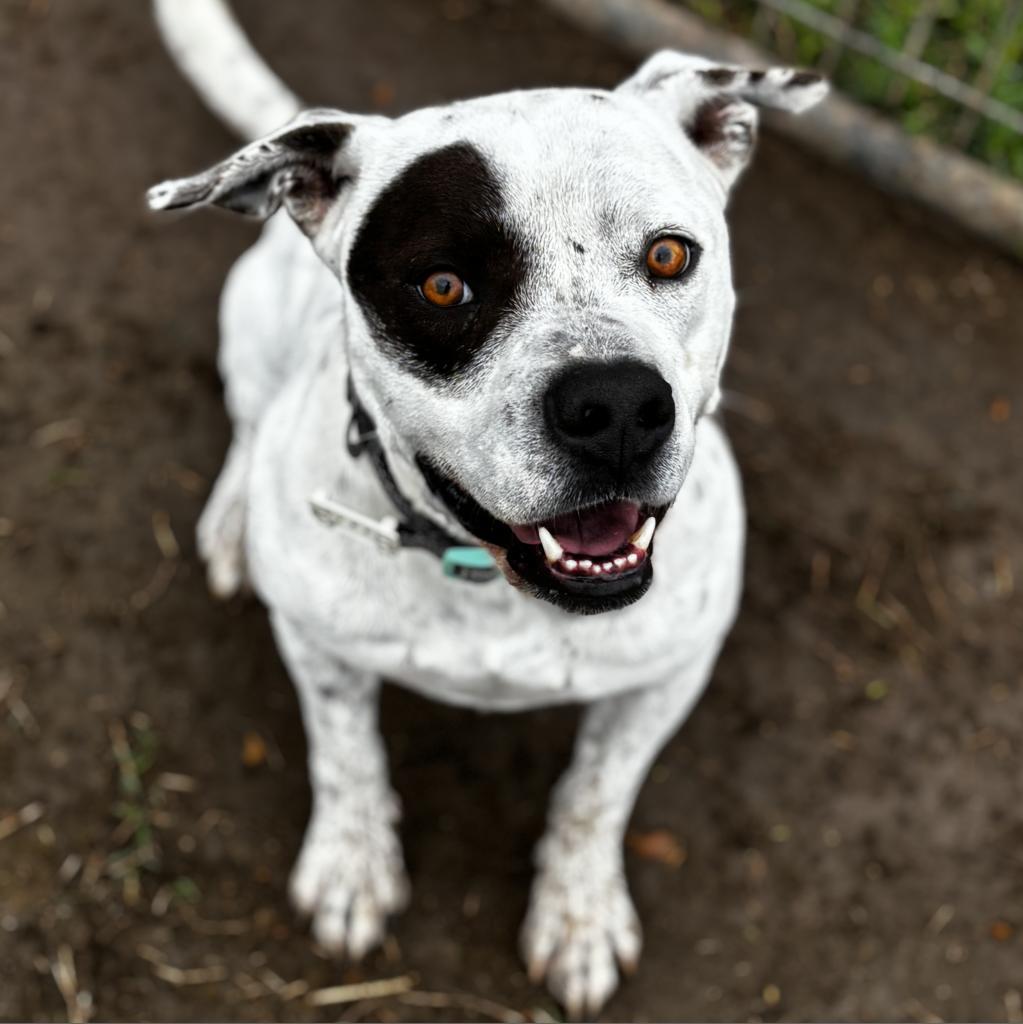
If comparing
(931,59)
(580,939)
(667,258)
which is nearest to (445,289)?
(667,258)

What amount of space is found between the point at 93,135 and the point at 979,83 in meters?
3.47

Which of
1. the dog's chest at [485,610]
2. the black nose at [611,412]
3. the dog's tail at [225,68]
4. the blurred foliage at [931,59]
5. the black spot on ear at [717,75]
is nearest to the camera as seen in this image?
the black nose at [611,412]

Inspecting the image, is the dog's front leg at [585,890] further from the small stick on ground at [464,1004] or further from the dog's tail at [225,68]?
the dog's tail at [225,68]

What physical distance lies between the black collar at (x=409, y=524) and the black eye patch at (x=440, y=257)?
297 millimetres

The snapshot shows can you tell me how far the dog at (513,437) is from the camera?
81.8 inches

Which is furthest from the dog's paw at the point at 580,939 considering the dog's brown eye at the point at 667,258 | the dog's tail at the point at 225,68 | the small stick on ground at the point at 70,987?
the dog's tail at the point at 225,68

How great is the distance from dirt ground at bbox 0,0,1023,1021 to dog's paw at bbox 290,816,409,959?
87 millimetres

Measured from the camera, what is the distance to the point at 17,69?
4.90 meters

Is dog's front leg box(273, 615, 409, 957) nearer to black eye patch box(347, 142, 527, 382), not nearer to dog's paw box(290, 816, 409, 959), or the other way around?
dog's paw box(290, 816, 409, 959)

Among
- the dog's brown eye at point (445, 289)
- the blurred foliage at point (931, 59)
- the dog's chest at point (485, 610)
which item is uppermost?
the dog's brown eye at point (445, 289)

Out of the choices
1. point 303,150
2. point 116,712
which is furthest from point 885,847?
point 303,150

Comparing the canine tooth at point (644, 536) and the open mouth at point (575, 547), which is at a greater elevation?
the canine tooth at point (644, 536)

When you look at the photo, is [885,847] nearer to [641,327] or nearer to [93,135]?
[641,327]

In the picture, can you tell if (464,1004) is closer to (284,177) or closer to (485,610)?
(485,610)
